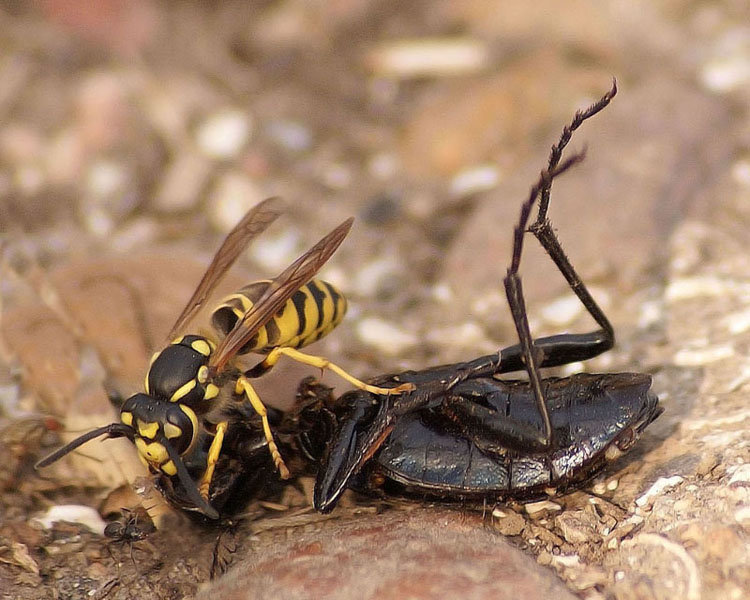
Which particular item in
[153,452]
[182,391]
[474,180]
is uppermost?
[474,180]

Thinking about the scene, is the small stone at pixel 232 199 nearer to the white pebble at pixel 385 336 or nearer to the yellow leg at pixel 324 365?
the white pebble at pixel 385 336

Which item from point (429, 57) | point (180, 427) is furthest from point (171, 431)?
point (429, 57)

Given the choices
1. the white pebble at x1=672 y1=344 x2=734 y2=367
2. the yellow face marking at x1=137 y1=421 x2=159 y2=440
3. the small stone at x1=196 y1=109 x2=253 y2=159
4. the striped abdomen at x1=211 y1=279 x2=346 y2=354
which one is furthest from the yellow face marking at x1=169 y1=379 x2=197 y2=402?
the small stone at x1=196 y1=109 x2=253 y2=159

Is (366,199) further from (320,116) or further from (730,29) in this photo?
(730,29)

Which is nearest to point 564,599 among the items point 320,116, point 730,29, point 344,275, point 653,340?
point 653,340

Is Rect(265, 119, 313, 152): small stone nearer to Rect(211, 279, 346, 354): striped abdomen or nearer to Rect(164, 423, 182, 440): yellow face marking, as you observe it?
Rect(211, 279, 346, 354): striped abdomen

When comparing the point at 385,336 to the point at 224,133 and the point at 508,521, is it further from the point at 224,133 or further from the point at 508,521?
the point at 224,133
